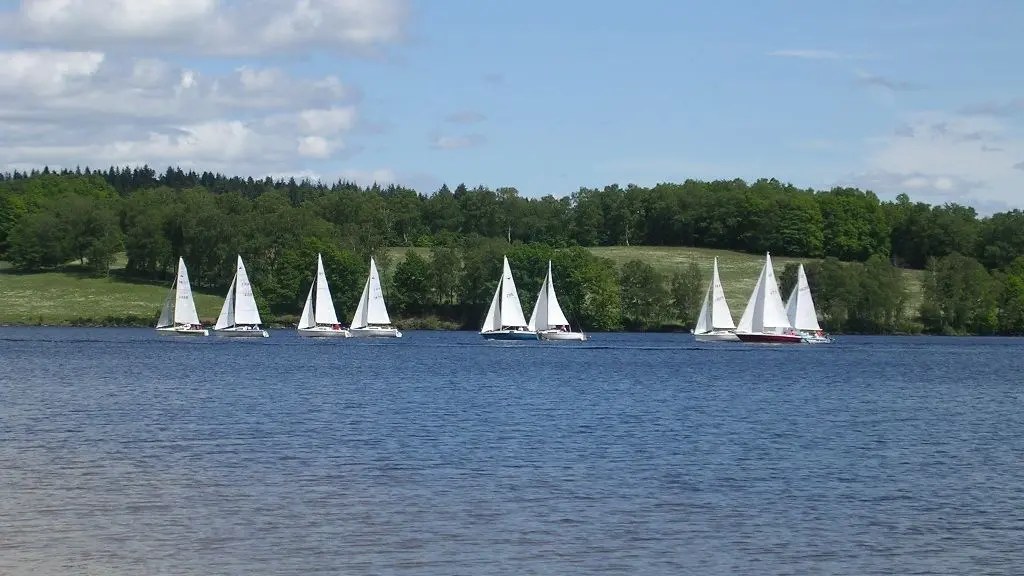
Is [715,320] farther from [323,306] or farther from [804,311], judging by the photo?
[323,306]

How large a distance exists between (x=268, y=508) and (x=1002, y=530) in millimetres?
14092

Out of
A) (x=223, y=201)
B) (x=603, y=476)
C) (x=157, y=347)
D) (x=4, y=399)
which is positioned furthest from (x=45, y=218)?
(x=603, y=476)

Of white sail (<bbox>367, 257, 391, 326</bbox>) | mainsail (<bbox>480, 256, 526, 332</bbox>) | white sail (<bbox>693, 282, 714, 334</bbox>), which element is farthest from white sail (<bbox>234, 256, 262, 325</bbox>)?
white sail (<bbox>693, 282, 714, 334</bbox>)

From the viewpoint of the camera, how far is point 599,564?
2205 centimetres

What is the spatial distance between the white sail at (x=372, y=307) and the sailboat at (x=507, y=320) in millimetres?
11462

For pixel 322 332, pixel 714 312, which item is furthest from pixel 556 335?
pixel 322 332

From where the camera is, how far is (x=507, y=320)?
11469 cm

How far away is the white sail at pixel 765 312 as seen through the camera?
113438 mm

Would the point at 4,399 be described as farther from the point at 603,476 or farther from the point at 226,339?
the point at 226,339

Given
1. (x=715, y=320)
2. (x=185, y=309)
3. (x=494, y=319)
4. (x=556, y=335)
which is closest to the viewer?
(x=494, y=319)

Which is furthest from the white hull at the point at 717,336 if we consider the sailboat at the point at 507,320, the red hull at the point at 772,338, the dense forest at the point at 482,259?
the dense forest at the point at 482,259

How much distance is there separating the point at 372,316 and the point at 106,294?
45070 millimetres

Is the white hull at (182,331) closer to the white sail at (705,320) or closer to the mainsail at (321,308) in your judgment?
the mainsail at (321,308)

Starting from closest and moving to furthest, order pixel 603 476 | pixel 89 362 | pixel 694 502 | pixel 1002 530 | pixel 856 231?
pixel 1002 530, pixel 694 502, pixel 603 476, pixel 89 362, pixel 856 231
